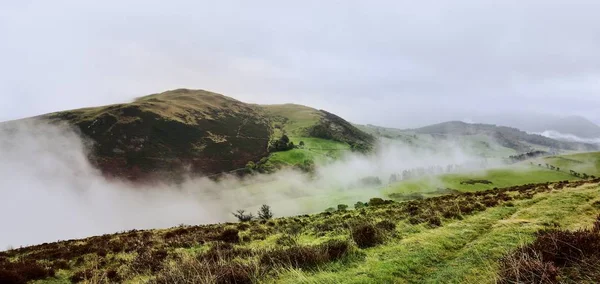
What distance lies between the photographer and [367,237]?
14.1 metres

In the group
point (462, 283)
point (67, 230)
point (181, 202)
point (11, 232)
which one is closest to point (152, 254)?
point (462, 283)

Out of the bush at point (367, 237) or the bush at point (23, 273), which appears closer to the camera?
the bush at point (367, 237)

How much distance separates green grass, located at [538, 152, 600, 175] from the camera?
505 feet

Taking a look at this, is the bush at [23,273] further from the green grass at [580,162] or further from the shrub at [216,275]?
the green grass at [580,162]

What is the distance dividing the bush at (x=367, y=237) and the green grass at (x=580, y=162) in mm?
185408

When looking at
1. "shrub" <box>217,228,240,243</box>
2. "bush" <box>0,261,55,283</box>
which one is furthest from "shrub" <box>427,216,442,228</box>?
"bush" <box>0,261,55,283</box>

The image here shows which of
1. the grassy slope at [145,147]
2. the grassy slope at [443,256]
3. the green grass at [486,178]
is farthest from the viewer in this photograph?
the grassy slope at [145,147]

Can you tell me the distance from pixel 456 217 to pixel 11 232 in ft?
583

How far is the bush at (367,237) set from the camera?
13555mm

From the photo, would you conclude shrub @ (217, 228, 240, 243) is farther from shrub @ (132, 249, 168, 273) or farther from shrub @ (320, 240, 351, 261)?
shrub @ (320, 240, 351, 261)

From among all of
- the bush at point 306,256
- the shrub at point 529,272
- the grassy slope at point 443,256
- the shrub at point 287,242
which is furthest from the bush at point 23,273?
the shrub at point 529,272

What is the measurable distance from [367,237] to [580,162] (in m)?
213

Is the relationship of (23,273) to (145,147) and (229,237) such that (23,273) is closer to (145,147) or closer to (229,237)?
(229,237)

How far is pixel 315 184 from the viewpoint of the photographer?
186 metres
